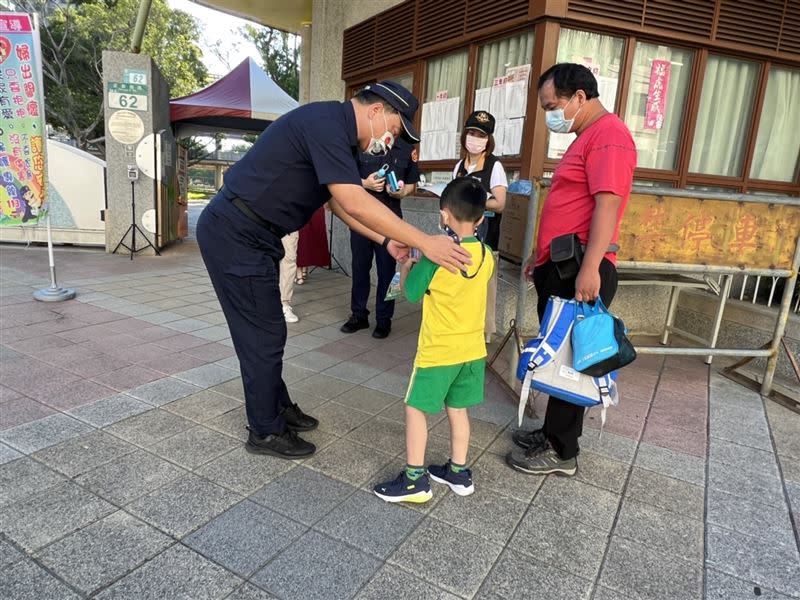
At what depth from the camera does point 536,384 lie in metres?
2.58

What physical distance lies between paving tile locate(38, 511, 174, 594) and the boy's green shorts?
114 centimetres

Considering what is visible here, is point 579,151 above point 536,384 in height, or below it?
above

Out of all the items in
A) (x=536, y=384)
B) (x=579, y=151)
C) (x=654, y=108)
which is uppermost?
(x=654, y=108)

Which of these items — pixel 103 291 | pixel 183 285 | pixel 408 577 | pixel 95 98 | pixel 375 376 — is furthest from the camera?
pixel 95 98

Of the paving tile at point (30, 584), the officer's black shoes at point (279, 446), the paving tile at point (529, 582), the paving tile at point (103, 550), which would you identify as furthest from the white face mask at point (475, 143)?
the paving tile at point (30, 584)

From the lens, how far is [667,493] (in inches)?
101

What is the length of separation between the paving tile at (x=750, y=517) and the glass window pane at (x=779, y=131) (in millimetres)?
4337

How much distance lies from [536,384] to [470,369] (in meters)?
0.42

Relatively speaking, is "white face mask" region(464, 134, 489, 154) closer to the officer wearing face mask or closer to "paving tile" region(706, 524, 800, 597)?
the officer wearing face mask

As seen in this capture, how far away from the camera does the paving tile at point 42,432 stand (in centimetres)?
268

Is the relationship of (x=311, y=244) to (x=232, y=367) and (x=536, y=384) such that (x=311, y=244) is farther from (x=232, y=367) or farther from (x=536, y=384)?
(x=536, y=384)

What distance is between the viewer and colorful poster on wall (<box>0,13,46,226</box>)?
16.4 ft

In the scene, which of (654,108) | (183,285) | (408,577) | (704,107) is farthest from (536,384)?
(183,285)

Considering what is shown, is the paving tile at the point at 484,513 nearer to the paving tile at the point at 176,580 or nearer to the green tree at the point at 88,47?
the paving tile at the point at 176,580
